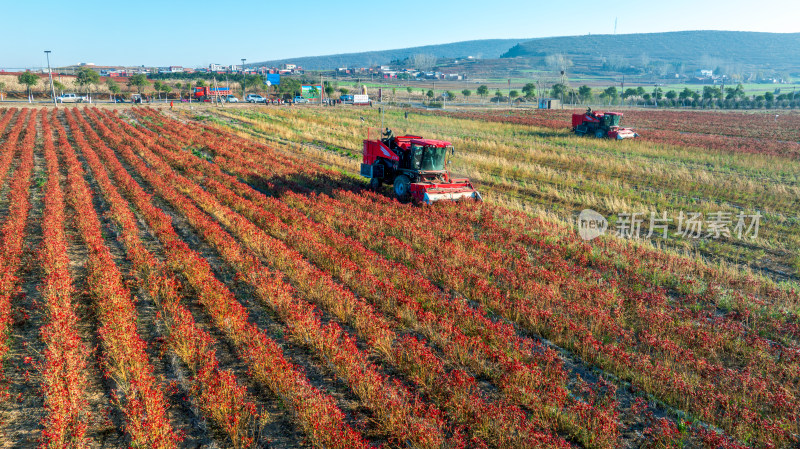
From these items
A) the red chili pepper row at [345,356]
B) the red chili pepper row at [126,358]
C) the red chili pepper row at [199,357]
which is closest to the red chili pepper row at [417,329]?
the red chili pepper row at [345,356]

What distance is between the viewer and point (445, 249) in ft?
39.1

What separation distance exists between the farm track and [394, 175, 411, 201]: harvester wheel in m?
2.49

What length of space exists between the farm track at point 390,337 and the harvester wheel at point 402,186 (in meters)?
2.49

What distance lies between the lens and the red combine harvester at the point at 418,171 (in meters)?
16.6

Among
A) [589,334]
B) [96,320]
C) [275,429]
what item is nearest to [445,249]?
[589,334]

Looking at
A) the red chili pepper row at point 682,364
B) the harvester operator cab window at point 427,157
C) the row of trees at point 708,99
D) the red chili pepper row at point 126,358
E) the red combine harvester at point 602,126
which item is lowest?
the red chili pepper row at point 682,364

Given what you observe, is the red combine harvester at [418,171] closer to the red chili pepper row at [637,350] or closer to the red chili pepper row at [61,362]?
the red chili pepper row at [637,350]

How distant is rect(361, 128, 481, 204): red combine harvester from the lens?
655 inches

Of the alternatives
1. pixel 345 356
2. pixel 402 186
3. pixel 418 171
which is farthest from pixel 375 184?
pixel 345 356

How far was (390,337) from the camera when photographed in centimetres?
784

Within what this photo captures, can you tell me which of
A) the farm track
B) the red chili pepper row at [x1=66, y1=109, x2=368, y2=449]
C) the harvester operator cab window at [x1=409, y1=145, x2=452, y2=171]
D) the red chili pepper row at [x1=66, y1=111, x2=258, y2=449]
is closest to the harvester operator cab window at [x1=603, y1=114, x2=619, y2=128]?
the harvester operator cab window at [x1=409, y1=145, x2=452, y2=171]

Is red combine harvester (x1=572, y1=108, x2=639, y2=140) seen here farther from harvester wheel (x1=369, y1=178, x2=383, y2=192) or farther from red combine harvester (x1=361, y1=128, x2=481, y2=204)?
harvester wheel (x1=369, y1=178, x2=383, y2=192)

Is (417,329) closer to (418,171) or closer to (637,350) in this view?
(637,350)

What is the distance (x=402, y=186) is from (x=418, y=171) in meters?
0.84
